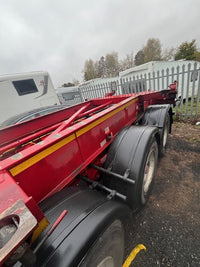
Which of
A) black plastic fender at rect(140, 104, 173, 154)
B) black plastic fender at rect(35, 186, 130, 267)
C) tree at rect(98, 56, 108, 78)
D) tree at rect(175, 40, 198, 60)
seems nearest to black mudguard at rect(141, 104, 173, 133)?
black plastic fender at rect(140, 104, 173, 154)

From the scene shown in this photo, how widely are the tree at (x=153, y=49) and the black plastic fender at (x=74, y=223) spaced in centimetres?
4385

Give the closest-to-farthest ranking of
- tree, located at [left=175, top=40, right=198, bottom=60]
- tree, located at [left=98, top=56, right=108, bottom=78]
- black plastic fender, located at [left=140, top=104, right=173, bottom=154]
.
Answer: black plastic fender, located at [left=140, top=104, right=173, bottom=154] < tree, located at [left=175, top=40, right=198, bottom=60] < tree, located at [left=98, top=56, right=108, bottom=78]

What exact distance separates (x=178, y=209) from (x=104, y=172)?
4.48ft

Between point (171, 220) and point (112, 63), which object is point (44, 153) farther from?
point (112, 63)

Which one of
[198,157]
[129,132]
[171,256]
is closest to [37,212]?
[129,132]

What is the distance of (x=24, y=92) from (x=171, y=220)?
7.60m

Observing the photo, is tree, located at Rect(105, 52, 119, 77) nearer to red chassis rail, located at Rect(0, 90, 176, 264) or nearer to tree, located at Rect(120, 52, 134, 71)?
tree, located at Rect(120, 52, 134, 71)

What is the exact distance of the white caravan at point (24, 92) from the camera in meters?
5.95

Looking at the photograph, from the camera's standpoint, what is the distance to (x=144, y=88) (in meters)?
6.72

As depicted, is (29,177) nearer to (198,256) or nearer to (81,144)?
(81,144)

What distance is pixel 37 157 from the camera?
2.93ft

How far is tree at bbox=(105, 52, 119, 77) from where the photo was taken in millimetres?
39750

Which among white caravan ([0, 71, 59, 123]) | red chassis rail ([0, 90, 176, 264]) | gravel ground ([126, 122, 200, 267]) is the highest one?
white caravan ([0, 71, 59, 123])

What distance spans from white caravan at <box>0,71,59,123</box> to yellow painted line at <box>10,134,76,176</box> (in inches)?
252
